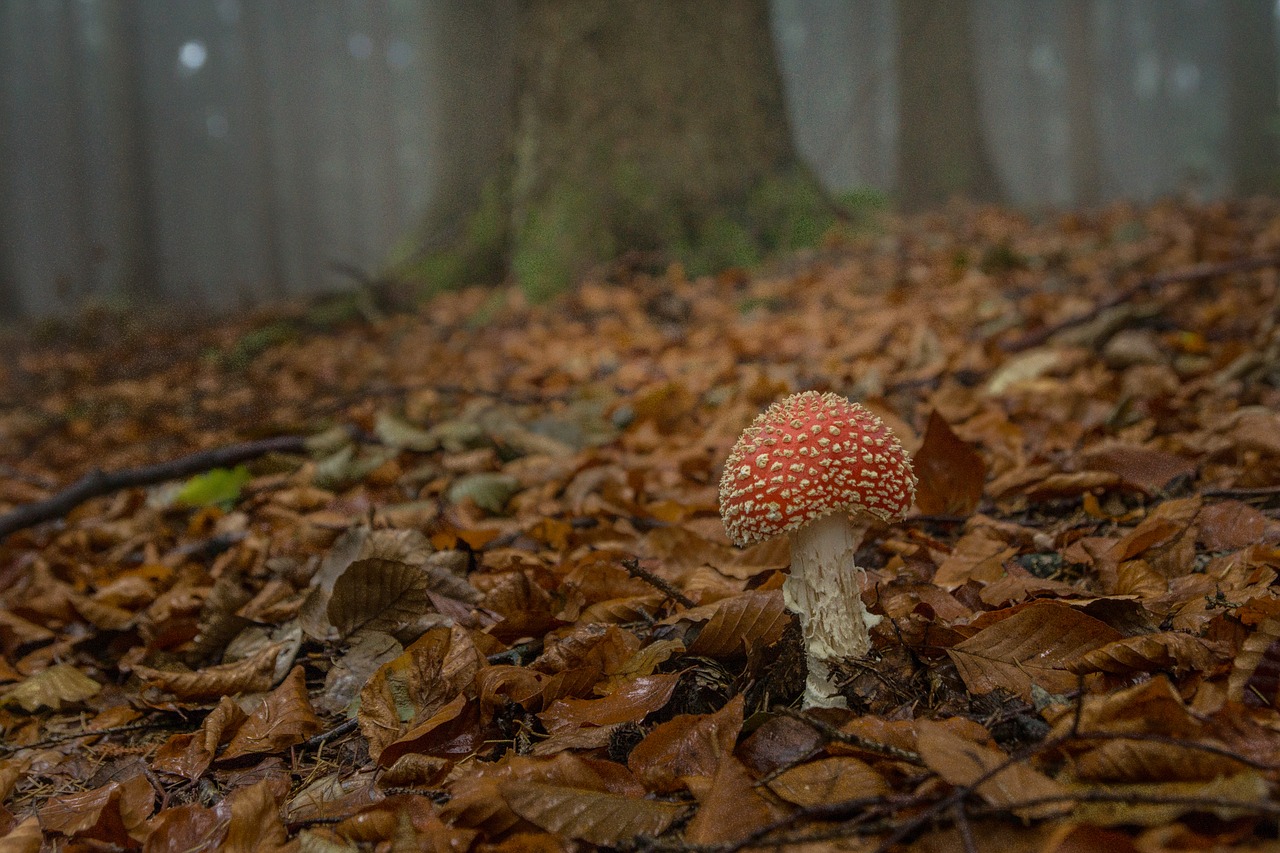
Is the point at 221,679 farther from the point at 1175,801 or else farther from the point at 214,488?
the point at 1175,801

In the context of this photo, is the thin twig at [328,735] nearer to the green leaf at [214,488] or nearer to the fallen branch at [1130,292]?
the green leaf at [214,488]

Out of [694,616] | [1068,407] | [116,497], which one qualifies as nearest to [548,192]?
[116,497]

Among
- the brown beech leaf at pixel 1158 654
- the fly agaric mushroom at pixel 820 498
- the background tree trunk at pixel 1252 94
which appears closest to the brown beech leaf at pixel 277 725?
the fly agaric mushroom at pixel 820 498

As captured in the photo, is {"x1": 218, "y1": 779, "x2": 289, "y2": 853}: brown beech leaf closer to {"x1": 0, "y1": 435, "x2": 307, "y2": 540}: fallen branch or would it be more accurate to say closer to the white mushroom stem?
the white mushroom stem

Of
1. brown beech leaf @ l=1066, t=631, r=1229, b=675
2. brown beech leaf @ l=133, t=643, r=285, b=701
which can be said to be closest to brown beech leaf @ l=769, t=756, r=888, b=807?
brown beech leaf @ l=1066, t=631, r=1229, b=675

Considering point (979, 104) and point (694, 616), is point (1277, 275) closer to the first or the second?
point (694, 616)
